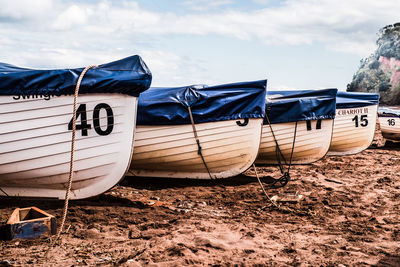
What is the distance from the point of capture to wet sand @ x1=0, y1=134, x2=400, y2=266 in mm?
4332

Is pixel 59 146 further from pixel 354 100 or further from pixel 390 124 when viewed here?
pixel 390 124

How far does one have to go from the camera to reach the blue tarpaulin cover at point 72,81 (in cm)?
559

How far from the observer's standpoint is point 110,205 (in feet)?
20.7

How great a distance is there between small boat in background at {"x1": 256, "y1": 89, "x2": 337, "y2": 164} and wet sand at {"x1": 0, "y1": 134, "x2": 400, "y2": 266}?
0.97m

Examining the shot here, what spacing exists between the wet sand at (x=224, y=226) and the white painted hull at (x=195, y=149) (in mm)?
327

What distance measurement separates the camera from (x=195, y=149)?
7.59 meters

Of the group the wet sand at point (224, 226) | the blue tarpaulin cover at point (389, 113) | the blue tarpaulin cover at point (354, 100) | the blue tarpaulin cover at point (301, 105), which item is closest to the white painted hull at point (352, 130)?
the blue tarpaulin cover at point (354, 100)

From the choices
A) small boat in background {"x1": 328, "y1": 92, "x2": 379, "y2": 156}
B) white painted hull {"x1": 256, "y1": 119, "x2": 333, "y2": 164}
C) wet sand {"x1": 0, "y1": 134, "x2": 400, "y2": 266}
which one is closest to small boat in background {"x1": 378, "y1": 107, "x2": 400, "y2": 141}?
small boat in background {"x1": 328, "y1": 92, "x2": 379, "y2": 156}

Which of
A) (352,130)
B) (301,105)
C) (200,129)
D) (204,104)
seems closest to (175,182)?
(200,129)

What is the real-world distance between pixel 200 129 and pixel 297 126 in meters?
2.79

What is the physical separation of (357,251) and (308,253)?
1.93ft

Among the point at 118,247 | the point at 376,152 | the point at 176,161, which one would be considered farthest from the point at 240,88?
the point at 376,152

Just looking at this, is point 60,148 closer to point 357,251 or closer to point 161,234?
point 161,234

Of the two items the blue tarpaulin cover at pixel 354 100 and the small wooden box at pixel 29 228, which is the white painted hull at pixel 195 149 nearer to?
the small wooden box at pixel 29 228
